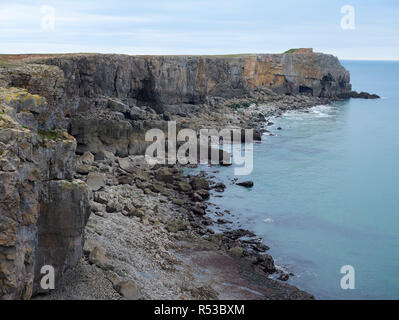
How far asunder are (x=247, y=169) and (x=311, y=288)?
2414 cm

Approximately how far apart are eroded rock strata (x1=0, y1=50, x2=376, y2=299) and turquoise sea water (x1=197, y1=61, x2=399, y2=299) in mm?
2408

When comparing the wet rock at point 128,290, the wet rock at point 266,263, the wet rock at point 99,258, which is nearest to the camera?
the wet rock at point 128,290

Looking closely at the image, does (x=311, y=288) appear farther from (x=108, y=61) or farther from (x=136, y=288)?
(x=108, y=61)

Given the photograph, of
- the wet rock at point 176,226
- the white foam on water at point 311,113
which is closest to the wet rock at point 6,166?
the wet rock at point 176,226

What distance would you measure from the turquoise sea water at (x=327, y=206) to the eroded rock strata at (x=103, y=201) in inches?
94.8

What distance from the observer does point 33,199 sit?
605 inches

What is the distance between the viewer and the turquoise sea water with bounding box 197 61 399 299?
92.1 ft

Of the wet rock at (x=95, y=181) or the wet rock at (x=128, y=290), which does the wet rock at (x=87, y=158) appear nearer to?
the wet rock at (x=95, y=181)

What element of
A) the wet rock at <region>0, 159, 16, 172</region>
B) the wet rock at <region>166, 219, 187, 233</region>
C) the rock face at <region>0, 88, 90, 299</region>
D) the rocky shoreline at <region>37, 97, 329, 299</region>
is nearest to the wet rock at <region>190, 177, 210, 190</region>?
the rocky shoreline at <region>37, 97, 329, 299</region>

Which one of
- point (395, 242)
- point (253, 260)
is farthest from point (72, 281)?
point (395, 242)

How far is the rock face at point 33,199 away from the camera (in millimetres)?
13836

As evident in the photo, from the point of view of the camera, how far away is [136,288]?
1933 centimetres

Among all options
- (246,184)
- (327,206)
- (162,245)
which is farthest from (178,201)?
(327,206)

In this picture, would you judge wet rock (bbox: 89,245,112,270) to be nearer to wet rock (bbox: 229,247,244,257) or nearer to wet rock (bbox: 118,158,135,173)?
wet rock (bbox: 229,247,244,257)
